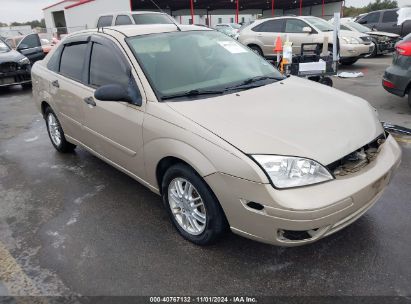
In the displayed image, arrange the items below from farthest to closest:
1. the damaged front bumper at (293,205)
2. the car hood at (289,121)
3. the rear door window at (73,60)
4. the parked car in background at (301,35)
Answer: the parked car in background at (301,35), the rear door window at (73,60), the car hood at (289,121), the damaged front bumper at (293,205)

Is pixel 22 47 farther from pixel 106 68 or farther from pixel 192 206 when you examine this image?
pixel 192 206

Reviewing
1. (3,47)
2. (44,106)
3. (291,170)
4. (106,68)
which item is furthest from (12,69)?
(291,170)

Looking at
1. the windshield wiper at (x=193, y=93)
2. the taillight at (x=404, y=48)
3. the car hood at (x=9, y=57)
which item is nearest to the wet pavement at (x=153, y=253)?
the windshield wiper at (x=193, y=93)

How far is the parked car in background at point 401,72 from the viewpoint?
5.75 metres

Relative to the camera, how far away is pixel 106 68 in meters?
3.57

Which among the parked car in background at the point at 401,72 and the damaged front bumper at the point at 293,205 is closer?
the damaged front bumper at the point at 293,205

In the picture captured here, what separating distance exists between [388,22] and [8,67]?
47.0 feet

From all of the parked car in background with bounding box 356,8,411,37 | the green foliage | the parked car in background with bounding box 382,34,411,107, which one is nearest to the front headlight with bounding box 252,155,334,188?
the parked car in background with bounding box 382,34,411,107

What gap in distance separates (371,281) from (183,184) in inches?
58.8

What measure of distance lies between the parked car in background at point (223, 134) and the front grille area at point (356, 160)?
0.04 feet

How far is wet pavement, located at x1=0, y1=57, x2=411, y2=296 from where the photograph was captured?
2.51m

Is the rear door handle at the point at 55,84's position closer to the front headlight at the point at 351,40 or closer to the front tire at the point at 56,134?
the front tire at the point at 56,134

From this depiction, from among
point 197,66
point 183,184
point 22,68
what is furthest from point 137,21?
point 183,184

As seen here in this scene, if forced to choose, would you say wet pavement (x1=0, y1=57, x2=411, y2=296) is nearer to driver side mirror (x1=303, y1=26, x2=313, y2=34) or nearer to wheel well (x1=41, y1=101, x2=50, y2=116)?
wheel well (x1=41, y1=101, x2=50, y2=116)
